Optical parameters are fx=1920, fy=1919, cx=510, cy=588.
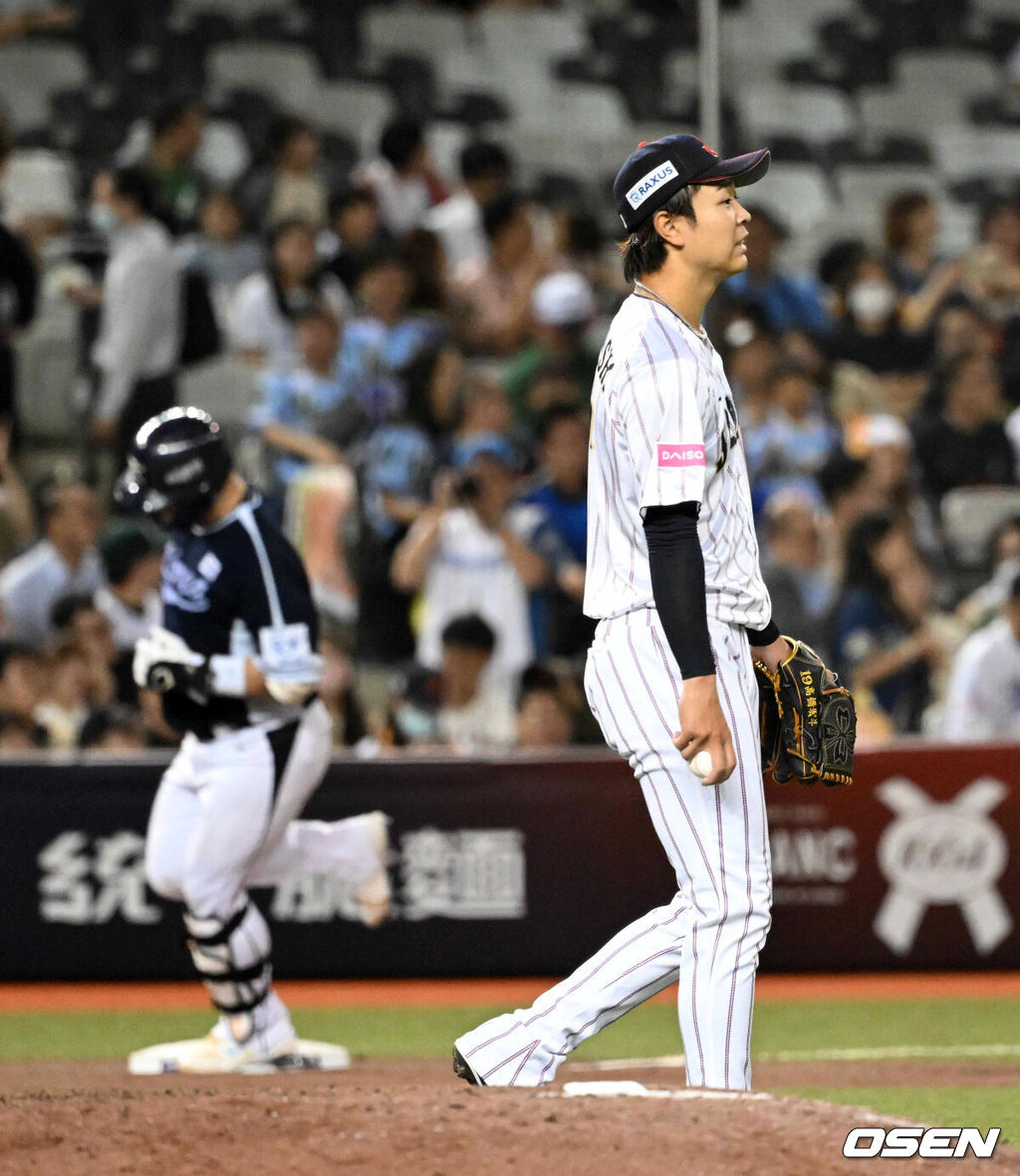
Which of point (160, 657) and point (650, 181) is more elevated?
point (650, 181)

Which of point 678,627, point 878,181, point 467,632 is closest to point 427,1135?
point 678,627

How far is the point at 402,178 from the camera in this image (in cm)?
1174

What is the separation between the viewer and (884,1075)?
5809 millimetres

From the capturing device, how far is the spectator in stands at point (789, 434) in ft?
32.5

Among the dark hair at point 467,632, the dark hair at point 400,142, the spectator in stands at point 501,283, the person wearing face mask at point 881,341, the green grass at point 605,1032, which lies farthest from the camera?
the dark hair at point 400,142

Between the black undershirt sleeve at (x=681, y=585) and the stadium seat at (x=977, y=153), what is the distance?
11.1 metres

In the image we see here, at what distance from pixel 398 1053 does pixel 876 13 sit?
1128 centimetres

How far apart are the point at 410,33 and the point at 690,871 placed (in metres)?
11.7

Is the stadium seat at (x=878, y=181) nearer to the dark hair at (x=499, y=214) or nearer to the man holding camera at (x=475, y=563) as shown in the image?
the dark hair at (x=499, y=214)

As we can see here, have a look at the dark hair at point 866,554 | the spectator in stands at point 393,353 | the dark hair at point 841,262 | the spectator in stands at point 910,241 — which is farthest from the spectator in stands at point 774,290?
the dark hair at point 866,554

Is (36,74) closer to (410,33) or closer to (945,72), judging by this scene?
(410,33)

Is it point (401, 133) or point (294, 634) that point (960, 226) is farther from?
point (294, 634)

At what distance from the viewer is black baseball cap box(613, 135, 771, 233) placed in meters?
3.87

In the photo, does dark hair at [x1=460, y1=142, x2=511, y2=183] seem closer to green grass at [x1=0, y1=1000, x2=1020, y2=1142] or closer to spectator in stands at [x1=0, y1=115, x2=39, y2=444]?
spectator in stands at [x1=0, y1=115, x2=39, y2=444]
